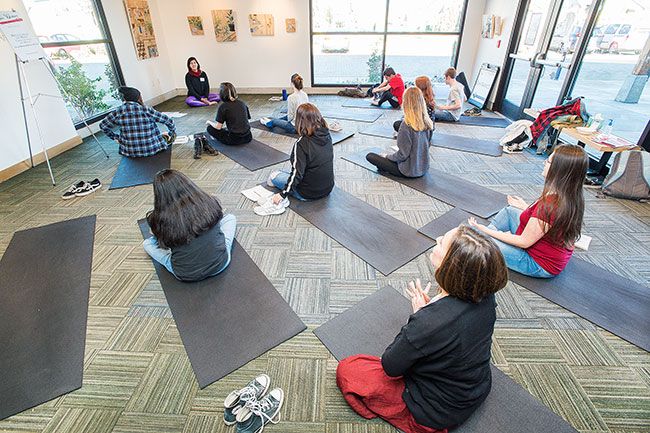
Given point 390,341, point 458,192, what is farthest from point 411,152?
point 390,341

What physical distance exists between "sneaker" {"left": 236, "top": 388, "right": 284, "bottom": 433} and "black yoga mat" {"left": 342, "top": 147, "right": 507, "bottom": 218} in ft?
7.72

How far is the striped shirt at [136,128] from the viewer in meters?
3.78

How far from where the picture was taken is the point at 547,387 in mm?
1576

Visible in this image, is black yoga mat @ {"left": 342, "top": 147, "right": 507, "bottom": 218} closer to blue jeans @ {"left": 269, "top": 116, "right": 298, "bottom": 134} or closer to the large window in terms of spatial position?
blue jeans @ {"left": 269, "top": 116, "right": 298, "bottom": 134}

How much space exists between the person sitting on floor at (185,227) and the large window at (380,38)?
6039mm

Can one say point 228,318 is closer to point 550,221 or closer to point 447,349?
point 447,349

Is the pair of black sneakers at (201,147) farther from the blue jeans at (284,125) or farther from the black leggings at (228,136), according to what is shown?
the blue jeans at (284,125)

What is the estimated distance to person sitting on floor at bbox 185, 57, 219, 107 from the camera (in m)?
6.29

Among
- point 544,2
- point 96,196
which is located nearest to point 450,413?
point 96,196

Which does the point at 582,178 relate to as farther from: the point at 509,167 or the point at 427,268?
the point at 509,167

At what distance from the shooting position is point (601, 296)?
207 centimetres

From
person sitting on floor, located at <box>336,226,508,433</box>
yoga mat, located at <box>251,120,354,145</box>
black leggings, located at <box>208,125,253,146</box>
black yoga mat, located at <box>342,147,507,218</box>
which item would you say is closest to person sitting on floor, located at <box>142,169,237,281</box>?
person sitting on floor, located at <box>336,226,508,433</box>

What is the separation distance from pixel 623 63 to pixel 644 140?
3.63ft

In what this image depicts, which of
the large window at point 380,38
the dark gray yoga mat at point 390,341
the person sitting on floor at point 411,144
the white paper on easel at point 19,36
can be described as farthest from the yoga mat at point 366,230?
the large window at point 380,38
